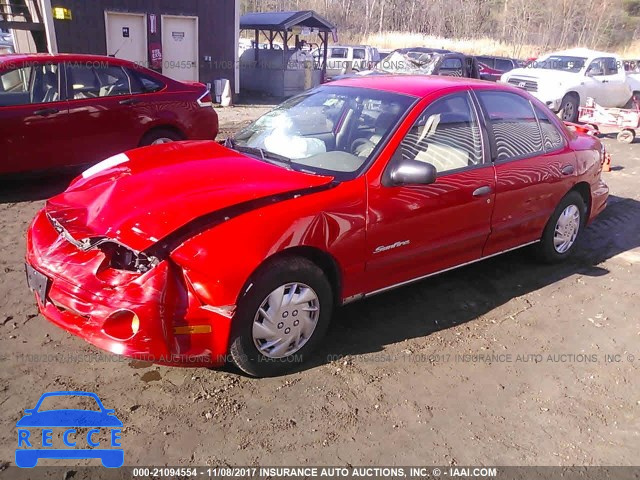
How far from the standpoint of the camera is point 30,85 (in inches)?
243

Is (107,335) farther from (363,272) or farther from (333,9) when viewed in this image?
(333,9)

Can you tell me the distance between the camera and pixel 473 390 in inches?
129

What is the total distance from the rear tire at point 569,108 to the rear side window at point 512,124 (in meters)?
10.4

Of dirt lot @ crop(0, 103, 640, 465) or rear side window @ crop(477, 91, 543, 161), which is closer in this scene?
dirt lot @ crop(0, 103, 640, 465)

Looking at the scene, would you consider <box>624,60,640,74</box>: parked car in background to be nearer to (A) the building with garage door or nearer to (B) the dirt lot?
(A) the building with garage door

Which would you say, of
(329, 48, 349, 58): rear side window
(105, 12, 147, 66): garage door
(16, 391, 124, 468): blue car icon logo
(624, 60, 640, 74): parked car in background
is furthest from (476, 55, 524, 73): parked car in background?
(16, 391, 124, 468): blue car icon logo

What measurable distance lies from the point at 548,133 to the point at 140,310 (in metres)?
3.89

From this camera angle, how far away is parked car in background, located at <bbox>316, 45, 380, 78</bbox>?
909 inches

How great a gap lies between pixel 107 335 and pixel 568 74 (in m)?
14.8

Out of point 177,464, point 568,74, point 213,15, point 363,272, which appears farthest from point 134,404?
point 568,74

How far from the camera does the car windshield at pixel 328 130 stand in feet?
11.8

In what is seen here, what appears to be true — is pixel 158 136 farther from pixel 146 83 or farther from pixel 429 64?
pixel 429 64

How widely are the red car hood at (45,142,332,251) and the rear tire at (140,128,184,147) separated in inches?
137

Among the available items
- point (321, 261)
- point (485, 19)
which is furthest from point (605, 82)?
point (485, 19)
